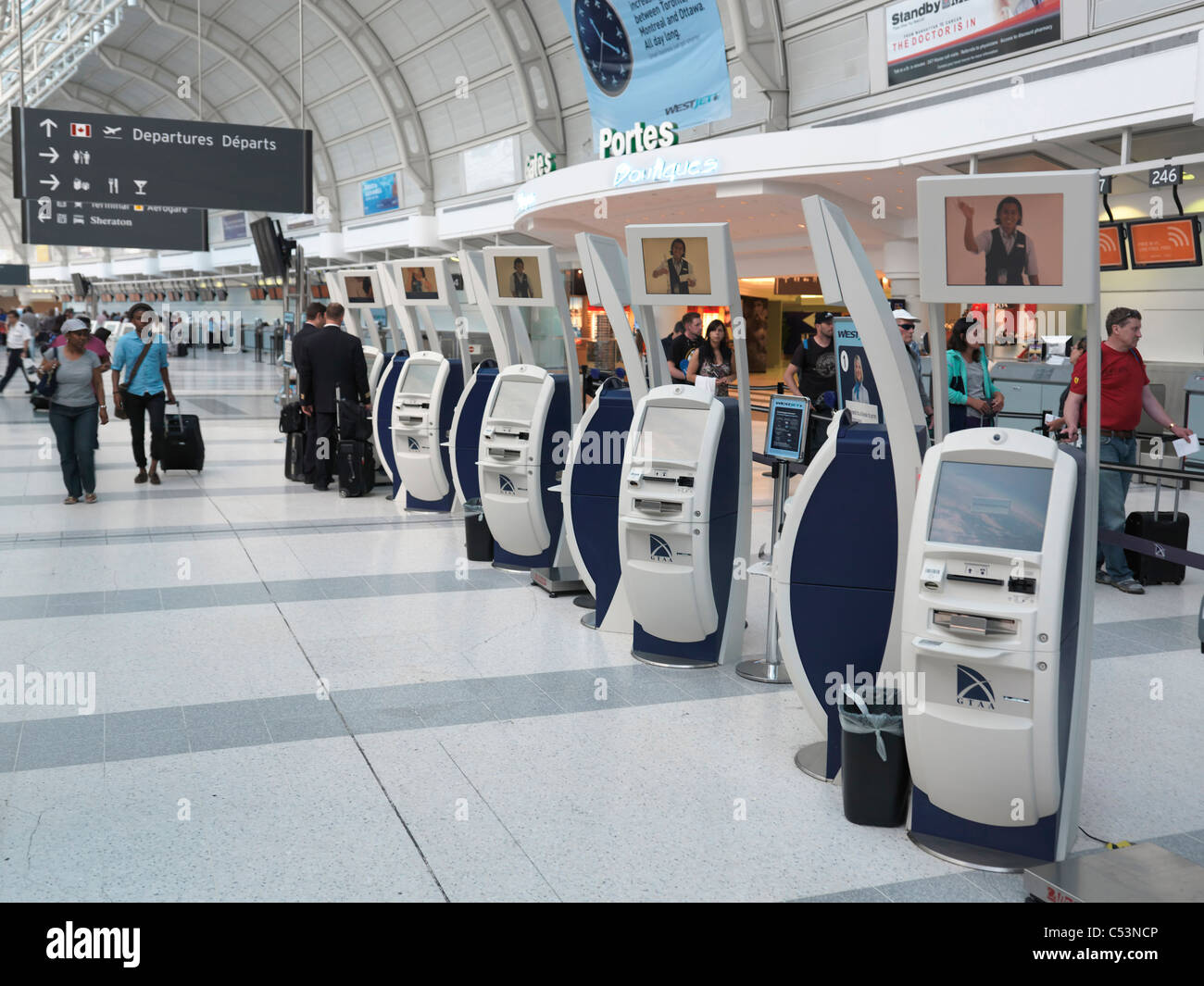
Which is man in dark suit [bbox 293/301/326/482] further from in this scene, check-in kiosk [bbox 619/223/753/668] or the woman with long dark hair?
check-in kiosk [bbox 619/223/753/668]

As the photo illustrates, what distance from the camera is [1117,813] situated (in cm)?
351

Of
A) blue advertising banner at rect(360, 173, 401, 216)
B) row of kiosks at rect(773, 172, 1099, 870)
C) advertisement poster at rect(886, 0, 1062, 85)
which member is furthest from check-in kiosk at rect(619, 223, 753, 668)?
blue advertising banner at rect(360, 173, 401, 216)

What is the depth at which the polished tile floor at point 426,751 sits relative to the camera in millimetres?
3021

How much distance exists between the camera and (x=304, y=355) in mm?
9305

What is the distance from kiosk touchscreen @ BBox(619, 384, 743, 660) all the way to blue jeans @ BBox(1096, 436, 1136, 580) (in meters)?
2.94

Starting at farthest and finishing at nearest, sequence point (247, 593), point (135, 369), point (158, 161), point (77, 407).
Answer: point (158, 161) < point (135, 369) < point (77, 407) < point (247, 593)

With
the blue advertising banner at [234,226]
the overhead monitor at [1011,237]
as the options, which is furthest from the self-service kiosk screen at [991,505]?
the blue advertising banner at [234,226]

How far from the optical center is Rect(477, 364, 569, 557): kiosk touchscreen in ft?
21.3

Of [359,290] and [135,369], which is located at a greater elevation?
[359,290]

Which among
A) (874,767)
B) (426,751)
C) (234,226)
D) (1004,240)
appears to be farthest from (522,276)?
(234,226)

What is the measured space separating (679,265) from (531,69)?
20.7 metres

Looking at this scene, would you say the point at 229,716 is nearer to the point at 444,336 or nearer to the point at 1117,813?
the point at 1117,813

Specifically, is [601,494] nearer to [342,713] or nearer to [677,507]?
[677,507]
